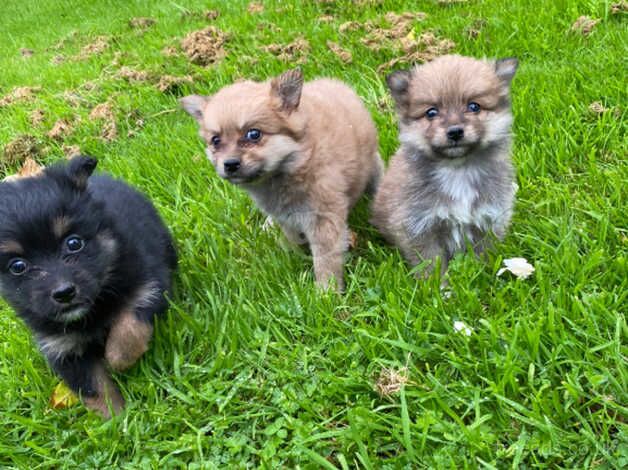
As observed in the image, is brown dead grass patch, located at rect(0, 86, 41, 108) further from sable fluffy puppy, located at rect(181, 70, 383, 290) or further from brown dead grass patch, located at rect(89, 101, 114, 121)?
sable fluffy puppy, located at rect(181, 70, 383, 290)

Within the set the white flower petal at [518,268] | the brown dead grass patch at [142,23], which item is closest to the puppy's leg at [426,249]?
the white flower petal at [518,268]

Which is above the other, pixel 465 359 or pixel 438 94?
pixel 438 94

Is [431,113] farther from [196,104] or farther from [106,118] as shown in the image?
[106,118]

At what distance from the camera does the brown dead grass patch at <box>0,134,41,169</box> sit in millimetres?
5512

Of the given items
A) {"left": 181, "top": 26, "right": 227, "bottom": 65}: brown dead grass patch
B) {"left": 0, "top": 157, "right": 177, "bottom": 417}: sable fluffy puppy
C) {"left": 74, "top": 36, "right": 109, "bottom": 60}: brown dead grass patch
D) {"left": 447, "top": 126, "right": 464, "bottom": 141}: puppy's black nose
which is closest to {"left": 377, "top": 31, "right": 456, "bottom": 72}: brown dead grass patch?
{"left": 181, "top": 26, "right": 227, "bottom": 65}: brown dead grass patch

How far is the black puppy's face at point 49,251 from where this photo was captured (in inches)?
97.9

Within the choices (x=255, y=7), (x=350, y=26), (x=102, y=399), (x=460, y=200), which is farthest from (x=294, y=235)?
(x=255, y=7)

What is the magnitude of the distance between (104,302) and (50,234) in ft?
1.53

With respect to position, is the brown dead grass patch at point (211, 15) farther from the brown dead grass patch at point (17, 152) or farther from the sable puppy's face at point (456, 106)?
the sable puppy's face at point (456, 106)

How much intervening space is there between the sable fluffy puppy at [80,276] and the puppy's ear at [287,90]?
1111 mm

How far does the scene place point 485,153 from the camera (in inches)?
121

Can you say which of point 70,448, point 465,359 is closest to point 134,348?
point 70,448

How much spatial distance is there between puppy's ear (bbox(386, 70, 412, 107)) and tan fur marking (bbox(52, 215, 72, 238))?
1845 mm

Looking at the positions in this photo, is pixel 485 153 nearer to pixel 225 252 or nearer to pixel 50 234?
pixel 225 252
